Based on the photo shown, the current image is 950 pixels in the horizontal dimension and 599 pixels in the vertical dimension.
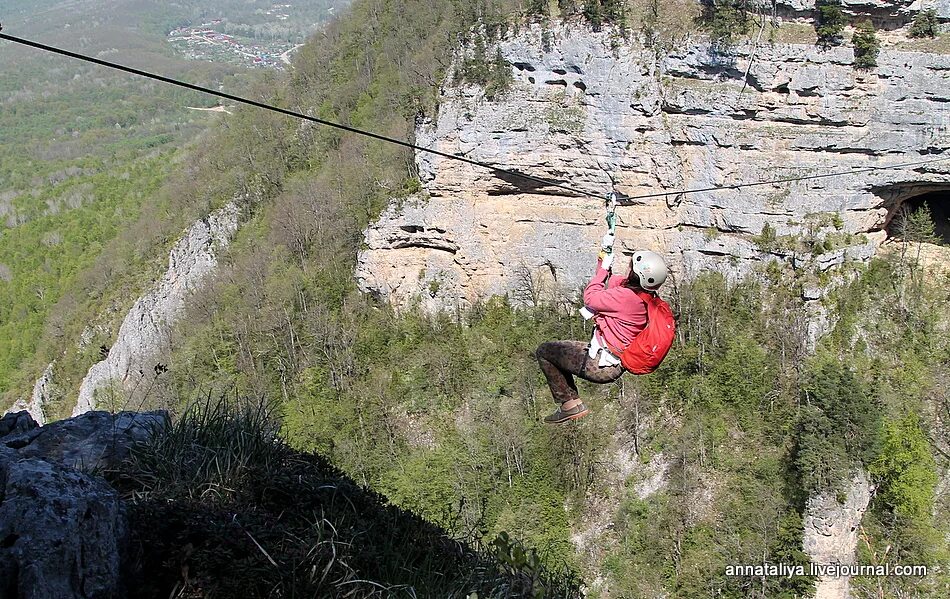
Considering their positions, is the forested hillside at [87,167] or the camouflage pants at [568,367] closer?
the camouflage pants at [568,367]

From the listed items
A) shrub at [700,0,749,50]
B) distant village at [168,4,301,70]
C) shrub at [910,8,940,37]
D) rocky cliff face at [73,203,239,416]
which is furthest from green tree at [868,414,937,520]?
distant village at [168,4,301,70]

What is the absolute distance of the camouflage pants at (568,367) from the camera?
6105 millimetres

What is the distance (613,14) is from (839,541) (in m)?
18.5

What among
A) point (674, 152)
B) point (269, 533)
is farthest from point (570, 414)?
point (674, 152)

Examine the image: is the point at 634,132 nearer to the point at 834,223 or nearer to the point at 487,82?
the point at 487,82

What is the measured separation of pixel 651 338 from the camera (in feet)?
19.2

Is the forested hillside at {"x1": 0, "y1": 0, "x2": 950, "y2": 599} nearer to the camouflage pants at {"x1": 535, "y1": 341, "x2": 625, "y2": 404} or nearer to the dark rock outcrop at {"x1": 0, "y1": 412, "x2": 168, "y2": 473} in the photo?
the camouflage pants at {"x1": 535, "y1": 341, "x2": 625, "y2": 404}

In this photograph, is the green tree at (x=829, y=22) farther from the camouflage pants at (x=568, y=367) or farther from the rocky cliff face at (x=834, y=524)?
the camouflage pants at (x=568, y=367)

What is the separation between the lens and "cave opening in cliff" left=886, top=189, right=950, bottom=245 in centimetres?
2494

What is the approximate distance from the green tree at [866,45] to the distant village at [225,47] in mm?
95331

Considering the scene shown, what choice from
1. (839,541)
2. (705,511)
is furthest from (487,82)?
(839,541)

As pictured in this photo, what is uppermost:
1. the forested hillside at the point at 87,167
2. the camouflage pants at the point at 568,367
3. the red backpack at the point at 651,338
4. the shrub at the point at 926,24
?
the shrub at the point at 926,24

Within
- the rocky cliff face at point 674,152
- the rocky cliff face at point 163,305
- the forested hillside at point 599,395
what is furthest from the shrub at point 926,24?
the rocky cliff face at point 163,305

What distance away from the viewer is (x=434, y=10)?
3822cm
